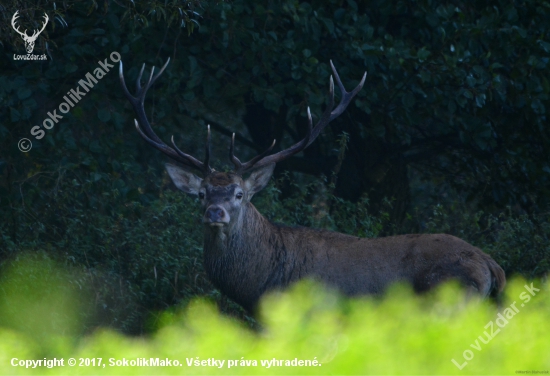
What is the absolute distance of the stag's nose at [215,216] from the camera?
5539 mm

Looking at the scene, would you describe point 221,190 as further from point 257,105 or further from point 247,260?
point 257,105

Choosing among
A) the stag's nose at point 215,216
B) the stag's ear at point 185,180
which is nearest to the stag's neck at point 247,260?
the stag's nose at point 215,216

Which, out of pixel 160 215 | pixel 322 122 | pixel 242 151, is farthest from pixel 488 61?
pixel 242 151

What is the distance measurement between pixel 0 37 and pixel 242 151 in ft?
24.0

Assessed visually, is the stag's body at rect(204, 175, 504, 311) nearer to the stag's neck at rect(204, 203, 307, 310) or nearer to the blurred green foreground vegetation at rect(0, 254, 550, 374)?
the stag's neck at rect(204, 203, 307, 310)

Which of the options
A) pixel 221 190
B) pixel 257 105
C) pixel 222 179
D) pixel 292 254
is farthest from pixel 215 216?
pixel 257 105

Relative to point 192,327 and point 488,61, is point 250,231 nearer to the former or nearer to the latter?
point 488,61

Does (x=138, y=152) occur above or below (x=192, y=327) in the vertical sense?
below

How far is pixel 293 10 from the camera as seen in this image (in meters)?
7.94

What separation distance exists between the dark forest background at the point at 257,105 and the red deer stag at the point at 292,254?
30.9 inches

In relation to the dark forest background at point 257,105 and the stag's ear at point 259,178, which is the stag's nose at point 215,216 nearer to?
the stag's ear at point 259,178

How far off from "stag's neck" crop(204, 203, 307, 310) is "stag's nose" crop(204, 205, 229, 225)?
0.24 m

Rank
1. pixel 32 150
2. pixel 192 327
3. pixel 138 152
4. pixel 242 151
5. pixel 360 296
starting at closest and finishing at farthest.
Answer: pixel 192 327 < pixel 360 296 < pixel 32 150 < pixel 138 152 < pixel 242 151

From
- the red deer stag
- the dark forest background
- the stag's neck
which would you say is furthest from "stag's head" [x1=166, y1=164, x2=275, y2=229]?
the dark forest background
